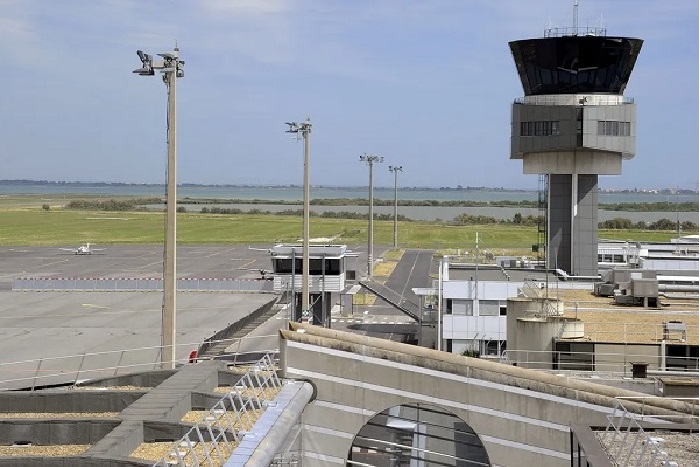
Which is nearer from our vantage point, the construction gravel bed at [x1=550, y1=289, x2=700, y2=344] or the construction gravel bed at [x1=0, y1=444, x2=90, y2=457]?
the construction gravel bed at [x1=0, y1=444, x2=90, y2=457]

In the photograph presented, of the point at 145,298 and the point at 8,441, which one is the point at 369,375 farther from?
the point at 145,298

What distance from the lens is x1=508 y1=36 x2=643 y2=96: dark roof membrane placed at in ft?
190

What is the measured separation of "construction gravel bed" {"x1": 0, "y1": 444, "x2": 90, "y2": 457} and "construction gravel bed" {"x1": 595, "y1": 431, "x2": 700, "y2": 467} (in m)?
10.1

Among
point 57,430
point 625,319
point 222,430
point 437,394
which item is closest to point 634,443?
point 222,430

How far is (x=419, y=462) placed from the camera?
23.4 meters

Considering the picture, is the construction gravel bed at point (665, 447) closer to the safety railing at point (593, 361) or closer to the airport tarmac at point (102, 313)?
the safety railing at point (593, 361)

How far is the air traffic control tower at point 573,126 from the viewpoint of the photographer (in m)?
58.4

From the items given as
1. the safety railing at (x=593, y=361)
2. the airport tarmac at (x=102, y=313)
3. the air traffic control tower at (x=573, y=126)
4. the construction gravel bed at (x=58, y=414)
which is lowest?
the airport tarmac at (x=102, y=313)

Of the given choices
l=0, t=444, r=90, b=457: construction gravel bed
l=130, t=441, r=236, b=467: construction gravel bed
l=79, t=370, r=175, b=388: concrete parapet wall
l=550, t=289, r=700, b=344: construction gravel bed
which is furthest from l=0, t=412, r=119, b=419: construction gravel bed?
l=550, t=289, r=700, b=344: construction gravel bed

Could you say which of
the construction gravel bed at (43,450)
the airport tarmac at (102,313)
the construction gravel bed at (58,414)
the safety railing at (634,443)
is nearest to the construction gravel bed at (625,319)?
the safety railing at (634,443)

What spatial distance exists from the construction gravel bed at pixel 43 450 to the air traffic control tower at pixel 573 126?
3950 centimetres

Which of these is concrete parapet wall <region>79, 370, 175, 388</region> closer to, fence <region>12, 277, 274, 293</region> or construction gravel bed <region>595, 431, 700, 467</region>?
construction gravel bed <region>595, 431, 700, 467</region>

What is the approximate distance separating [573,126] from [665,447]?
43860 mm

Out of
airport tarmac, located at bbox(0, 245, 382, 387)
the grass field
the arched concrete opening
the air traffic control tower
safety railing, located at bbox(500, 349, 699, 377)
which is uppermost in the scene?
the air traffic control tower
